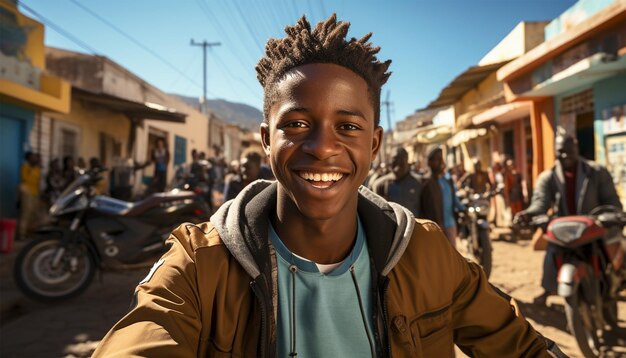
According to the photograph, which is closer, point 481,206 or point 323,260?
point 323,260

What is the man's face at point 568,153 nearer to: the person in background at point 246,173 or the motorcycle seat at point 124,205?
the person in background at point 246,173

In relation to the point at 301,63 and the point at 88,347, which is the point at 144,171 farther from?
the point at 301,63

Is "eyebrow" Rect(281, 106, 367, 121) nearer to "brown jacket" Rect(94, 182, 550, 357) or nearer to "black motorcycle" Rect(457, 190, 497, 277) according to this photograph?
"brown jacket" Rect(94, 182, 550, 357)

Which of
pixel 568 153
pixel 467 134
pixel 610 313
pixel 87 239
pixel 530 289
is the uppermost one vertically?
pixel 467 134

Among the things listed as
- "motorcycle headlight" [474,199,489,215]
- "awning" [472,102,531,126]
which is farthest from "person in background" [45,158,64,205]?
"awning" [472,102,531,126]

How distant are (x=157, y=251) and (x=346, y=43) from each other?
4231 mm

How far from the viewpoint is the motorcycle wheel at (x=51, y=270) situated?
4246mm

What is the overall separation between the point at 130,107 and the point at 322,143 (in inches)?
493

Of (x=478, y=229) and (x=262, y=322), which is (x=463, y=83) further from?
(x=262, y=322)

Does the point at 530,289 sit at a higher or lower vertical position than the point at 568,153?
lower

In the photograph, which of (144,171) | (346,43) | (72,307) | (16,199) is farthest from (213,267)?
(144,171)

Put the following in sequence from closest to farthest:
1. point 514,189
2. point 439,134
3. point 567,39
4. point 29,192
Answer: point 567,39, point 29,192, point 514,189, point 439,134

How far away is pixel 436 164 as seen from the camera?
5.04m

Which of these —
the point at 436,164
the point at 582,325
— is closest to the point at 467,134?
the point at 436,164
